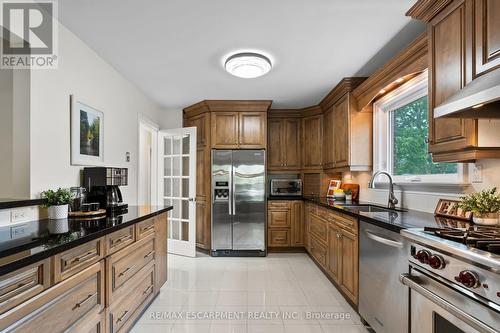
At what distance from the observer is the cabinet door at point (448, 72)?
1.56 metres

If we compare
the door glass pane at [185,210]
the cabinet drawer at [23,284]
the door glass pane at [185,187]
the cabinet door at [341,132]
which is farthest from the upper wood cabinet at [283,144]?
the cabinet drawer at [23,284]

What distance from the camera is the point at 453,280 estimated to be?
1230 mm

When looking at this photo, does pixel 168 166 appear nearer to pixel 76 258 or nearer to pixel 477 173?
pixel 76 258

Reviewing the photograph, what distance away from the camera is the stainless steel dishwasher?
167cm

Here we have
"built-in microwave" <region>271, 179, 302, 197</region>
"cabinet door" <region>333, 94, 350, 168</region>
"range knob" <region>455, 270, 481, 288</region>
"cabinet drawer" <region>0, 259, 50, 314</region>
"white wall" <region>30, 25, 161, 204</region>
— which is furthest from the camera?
"built-in microwave" <region>271, 179, 302, 197</region>

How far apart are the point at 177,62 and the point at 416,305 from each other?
9.40 ft

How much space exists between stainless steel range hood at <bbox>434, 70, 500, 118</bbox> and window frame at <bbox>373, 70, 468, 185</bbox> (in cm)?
72

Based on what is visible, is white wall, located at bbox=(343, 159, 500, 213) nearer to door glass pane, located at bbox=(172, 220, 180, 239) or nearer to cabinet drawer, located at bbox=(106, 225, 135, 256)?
cabinet drawer, located at bbox=(106, 225, 135, 256)

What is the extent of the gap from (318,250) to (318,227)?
31 cm

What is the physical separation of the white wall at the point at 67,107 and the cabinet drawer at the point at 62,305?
805 millimetres

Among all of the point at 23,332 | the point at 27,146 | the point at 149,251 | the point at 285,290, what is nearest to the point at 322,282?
the point at 285,290

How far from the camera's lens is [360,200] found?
12.1 ft

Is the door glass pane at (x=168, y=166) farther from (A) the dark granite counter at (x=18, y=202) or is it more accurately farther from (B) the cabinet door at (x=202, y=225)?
(A) the dark granite counter at (x=18, y=202)

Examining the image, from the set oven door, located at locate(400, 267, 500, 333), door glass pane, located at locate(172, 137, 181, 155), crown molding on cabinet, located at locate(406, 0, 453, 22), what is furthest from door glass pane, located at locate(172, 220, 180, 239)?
crown molding on cabinet, located at locate(406, 0, 453, 22)
